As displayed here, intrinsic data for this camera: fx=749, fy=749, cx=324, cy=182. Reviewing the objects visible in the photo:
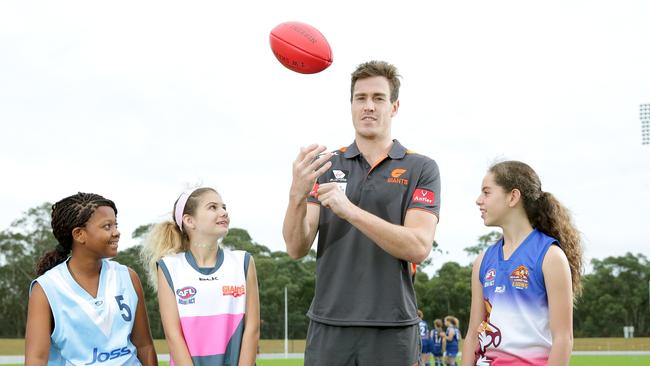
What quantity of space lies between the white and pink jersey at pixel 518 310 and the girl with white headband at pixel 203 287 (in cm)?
144

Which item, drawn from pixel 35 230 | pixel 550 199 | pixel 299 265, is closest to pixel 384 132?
pixel 550 199

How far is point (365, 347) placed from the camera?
4027 mm

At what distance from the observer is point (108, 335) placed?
4.36 m

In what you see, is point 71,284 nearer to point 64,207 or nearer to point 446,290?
point 64,207

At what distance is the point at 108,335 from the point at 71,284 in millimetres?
378

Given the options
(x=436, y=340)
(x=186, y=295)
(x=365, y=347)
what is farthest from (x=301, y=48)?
(x=436, y=340)

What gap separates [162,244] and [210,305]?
61 centimetres

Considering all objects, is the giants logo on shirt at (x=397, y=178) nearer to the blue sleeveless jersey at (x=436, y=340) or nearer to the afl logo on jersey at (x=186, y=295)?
the afl logo on jersey at (x=186, y=295)

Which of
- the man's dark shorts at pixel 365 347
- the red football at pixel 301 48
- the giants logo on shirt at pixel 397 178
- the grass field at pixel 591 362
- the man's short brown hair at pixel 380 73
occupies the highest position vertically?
the red football at pixel 301 48

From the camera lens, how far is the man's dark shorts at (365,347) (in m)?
4.02

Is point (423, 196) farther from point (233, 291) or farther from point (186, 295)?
Answer: point (186, 295)

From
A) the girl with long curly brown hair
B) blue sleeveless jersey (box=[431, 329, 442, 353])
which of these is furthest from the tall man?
blue sleeveless jersey (box=[431, 329, 442, 353])

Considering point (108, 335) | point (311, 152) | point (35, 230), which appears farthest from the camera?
point (35, 230)

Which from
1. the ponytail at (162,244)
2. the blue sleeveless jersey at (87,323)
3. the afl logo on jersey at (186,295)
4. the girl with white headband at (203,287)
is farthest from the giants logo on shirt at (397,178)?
the blue sleeveless jersey at (87,323)
